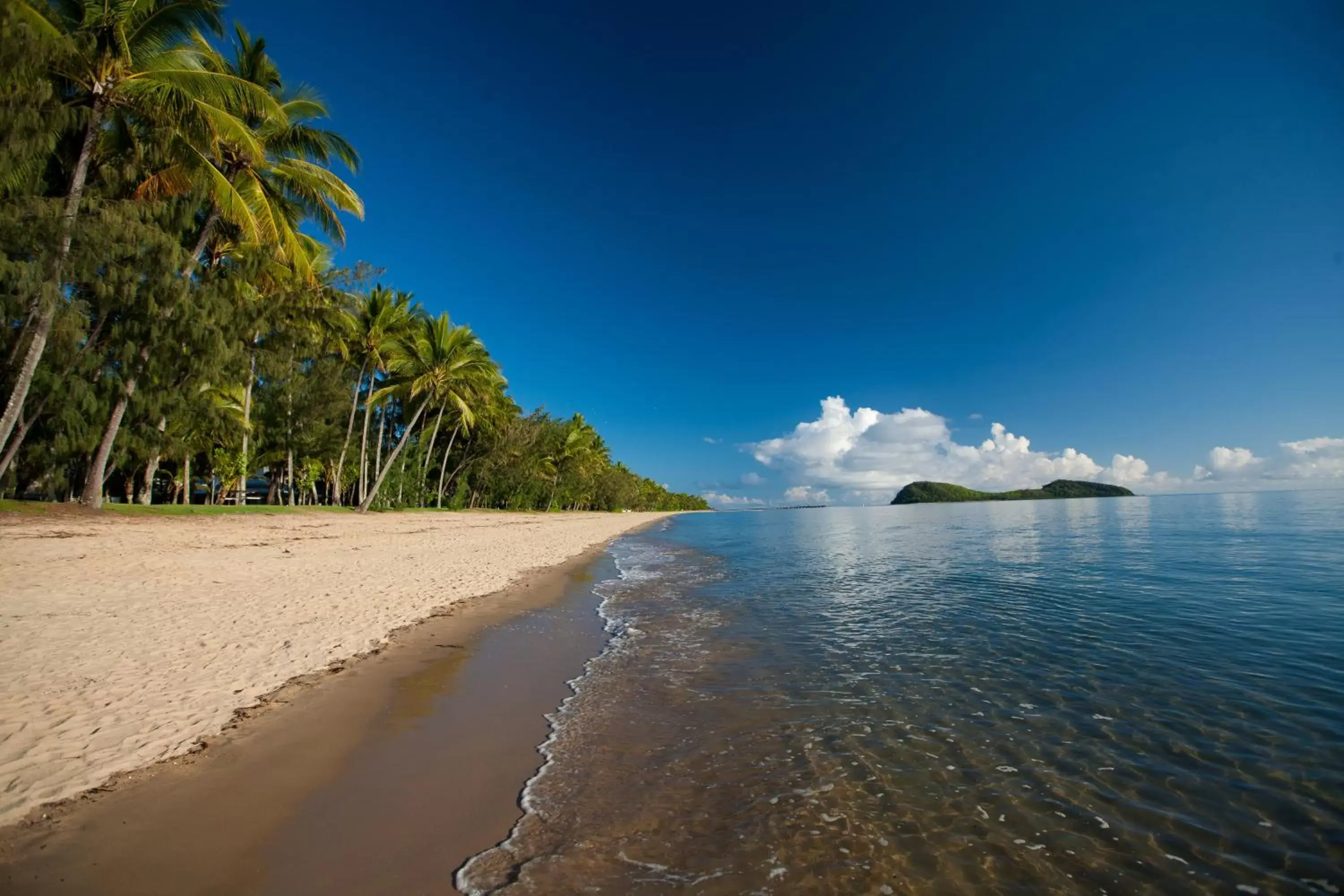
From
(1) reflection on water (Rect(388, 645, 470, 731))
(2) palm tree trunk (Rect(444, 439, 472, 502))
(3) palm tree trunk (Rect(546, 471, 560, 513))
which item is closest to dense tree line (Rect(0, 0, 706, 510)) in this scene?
(1) reflection on water (Rect(388, 645, 470, 731))

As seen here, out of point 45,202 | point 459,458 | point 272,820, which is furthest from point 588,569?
point 459,458

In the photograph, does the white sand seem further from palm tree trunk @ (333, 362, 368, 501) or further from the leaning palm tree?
palm tree trunk @ (333, 362, 368, 501)

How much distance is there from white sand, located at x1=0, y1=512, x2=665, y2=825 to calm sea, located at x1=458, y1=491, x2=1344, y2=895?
3083 millimetres

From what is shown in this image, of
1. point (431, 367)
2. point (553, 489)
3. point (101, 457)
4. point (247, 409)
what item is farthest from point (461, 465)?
point (101, 457)

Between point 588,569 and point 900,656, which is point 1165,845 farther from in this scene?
point 588,569

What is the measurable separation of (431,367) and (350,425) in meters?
6.63

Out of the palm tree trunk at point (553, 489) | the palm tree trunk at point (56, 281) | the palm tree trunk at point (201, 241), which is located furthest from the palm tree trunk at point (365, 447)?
the palm tree trunk at point (553, 489)

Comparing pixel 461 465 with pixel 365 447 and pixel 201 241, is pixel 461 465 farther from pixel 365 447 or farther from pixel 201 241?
pixel 201 241

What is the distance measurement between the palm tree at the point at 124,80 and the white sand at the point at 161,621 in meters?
5.75

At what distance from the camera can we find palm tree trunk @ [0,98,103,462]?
13492 millimetres

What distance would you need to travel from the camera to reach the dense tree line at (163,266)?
13.4m

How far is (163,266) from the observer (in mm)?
16172

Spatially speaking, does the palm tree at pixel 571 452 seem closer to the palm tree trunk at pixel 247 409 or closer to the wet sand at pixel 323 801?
the palm tree trunk at pixel 247 409

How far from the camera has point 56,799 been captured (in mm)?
3395
